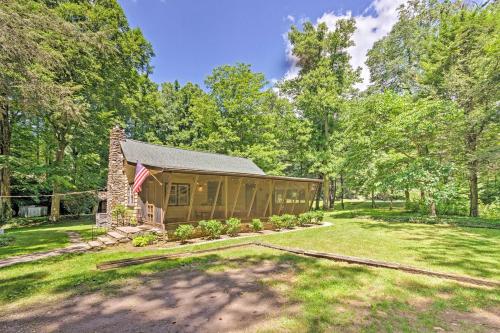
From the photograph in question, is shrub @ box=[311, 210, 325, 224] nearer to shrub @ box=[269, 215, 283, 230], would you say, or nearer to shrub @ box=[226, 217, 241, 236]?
shrub @ box=[269, 215, 283, 230]

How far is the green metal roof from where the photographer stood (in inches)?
511

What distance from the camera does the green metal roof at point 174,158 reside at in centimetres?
1297

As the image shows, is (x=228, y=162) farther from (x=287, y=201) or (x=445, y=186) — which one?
(x=445, y=186)

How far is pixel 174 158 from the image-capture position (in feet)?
47.5

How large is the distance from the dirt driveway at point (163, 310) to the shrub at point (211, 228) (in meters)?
5.22

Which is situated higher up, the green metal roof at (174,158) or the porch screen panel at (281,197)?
the green metal roof at (174,158)

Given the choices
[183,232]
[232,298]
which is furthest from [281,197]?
[232,298]

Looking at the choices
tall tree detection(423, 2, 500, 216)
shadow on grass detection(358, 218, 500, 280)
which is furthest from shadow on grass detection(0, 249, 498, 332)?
tall tree detection(423, 2, 500, 216)

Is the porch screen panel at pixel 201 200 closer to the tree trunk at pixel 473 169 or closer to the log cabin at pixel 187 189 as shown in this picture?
the log cabin at pixel 187 189

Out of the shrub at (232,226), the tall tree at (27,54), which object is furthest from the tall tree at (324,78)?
the tall tree at (27,54)

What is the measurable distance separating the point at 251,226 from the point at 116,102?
17239mm

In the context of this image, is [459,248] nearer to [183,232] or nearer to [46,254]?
[183,232]

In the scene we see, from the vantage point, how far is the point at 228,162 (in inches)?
701

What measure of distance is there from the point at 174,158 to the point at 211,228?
5.76 m
